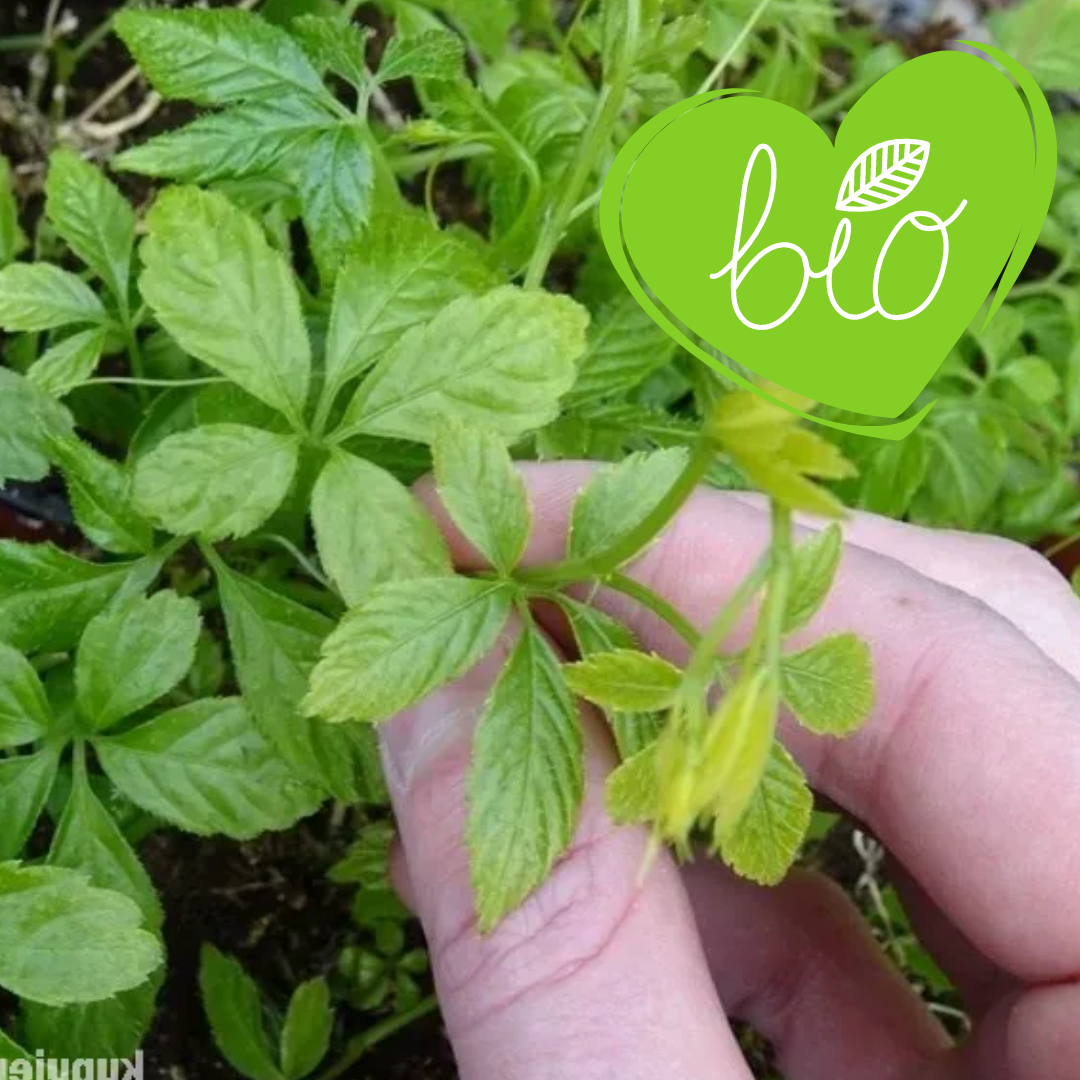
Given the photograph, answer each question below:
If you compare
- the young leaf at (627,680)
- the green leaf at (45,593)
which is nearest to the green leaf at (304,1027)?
the green leaf at (45,593)

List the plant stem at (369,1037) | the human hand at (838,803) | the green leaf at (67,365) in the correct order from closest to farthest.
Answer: the human hand at (838,803)
the green leaf at (67,365)
the plant stem at (369,1037)

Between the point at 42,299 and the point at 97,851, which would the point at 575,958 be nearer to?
the point at 97,851

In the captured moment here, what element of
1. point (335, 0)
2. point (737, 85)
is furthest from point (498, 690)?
point (737, 85)

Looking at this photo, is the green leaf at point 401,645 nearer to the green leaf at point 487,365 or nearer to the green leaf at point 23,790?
the green leaf at point 487,365

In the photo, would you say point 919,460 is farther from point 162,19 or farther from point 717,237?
point 162,19

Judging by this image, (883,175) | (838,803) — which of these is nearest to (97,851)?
(838,803)
